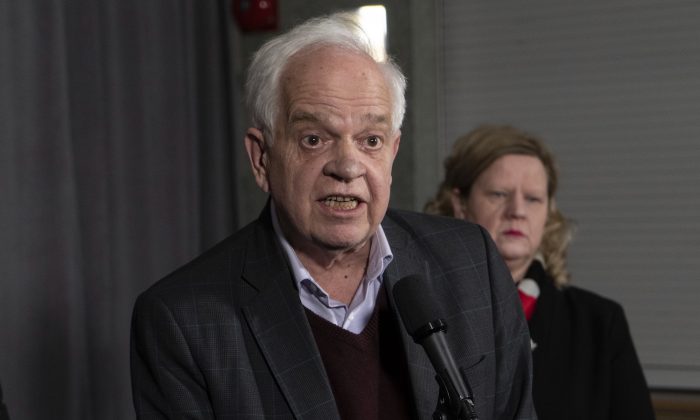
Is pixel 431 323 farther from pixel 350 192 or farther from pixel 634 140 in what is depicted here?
pixel 634 140

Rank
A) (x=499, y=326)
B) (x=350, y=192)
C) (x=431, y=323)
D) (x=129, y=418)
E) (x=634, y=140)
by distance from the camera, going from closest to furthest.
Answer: (x=431, y=323) < (x=350, y=192) < (x=499, y=326) < (x=129, y=418) < (x=634, y=140)

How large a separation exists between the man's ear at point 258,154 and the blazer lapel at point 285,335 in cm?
12

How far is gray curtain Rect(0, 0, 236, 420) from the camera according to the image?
7.85ft

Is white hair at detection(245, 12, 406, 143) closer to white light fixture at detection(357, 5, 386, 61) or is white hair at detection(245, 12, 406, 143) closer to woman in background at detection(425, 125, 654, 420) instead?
A: woman in background at detection(425, 125, 654, 420)

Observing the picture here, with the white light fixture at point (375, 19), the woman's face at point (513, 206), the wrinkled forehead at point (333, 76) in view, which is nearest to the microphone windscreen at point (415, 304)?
the wrinkled forehead at point (333, 76)

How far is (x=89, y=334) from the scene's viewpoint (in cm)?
270

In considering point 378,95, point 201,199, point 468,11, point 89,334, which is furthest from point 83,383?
point 468,11

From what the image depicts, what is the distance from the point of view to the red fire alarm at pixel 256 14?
11.6 ft

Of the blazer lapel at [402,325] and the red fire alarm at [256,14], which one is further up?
the red fire alarm at [256,14]

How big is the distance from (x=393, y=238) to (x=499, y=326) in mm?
252

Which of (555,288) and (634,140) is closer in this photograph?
(555,288)

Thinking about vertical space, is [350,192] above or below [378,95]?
below

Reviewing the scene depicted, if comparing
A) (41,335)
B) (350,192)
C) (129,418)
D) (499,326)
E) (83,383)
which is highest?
(350,192)

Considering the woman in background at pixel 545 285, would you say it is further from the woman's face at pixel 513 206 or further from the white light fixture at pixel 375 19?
the white light fixture at pixel 375 19
